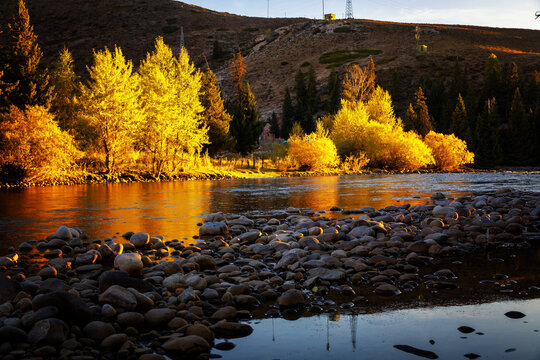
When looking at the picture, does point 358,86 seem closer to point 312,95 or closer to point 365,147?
point 365,147

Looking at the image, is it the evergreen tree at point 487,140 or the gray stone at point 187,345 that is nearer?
the gray stone at point 187,345

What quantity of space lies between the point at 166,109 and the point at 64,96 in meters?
9.81

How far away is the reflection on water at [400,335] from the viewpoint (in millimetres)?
4195

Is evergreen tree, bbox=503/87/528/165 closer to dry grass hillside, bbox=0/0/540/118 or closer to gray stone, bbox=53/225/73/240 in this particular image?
dry grass hillside, bbox=0/0/540/118

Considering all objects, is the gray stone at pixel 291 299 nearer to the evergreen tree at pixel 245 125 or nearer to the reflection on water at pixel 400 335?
the reflection on water at pixel 400 335

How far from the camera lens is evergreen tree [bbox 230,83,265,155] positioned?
163 feet

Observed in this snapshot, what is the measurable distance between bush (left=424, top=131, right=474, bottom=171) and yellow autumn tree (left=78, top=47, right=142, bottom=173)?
108ft

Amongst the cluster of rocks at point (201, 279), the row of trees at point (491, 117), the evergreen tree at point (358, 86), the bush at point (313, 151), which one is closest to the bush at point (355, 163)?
the bush at point (313, 151)

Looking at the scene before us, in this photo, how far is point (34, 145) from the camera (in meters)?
26.2

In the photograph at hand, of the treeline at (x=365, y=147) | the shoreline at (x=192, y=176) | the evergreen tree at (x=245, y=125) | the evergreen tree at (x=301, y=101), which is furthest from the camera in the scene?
the evergreen tree at (x=301, y=101)

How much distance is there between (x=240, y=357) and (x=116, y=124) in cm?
2932

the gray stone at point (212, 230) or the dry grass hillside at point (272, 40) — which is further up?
the dry grass hillside at point (272, 40)

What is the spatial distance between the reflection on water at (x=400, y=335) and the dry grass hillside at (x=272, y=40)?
79.9 meters

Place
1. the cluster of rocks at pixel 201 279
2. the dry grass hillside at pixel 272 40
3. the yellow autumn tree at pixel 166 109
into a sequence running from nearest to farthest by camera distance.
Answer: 1. the cluster of rocks at pixel 201 279
2. the yellow autumn tree at pixel 166 109
3. the dry grass hillside at pixel 272 40
